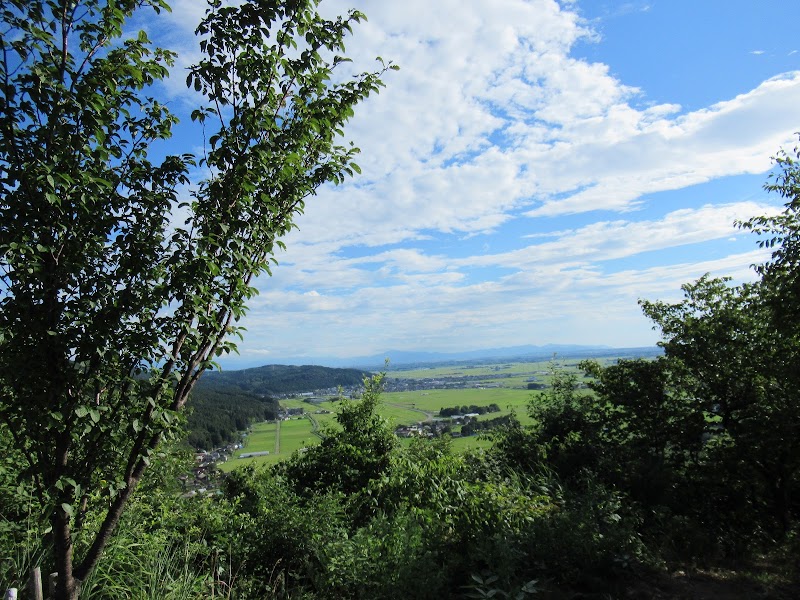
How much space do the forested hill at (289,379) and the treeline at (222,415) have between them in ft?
48.1

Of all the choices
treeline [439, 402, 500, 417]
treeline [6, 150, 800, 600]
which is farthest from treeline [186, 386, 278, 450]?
treeline [439, 402, 500, 417]

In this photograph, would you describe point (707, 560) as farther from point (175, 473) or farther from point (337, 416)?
point (175, 473)

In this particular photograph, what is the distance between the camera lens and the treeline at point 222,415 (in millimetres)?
22156

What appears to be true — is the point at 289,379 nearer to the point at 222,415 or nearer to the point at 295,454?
the point at 222,415

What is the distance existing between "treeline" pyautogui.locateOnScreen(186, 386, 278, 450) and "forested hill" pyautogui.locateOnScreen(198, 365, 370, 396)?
14.7 meters

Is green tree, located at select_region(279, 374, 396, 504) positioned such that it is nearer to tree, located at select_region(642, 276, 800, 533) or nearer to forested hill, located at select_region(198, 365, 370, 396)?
tree, located at select_region(642, 276, 800, 533)

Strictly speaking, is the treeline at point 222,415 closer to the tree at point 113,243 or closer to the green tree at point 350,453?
the green tree at point 350,453

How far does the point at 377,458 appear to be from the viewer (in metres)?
7.92

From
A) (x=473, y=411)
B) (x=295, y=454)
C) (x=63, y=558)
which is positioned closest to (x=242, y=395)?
(x=473, y=411)

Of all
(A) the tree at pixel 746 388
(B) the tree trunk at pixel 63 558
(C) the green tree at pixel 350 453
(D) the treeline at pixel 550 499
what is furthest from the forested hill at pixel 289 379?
(B) the tree trunk at pixel 63 558

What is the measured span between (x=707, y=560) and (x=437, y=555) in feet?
11.8

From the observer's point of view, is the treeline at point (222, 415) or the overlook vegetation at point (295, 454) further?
the treeline at point (222, 415)

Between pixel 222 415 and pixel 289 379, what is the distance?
41742 millimetres

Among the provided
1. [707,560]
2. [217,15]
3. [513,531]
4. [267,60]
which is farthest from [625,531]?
[217,15]
